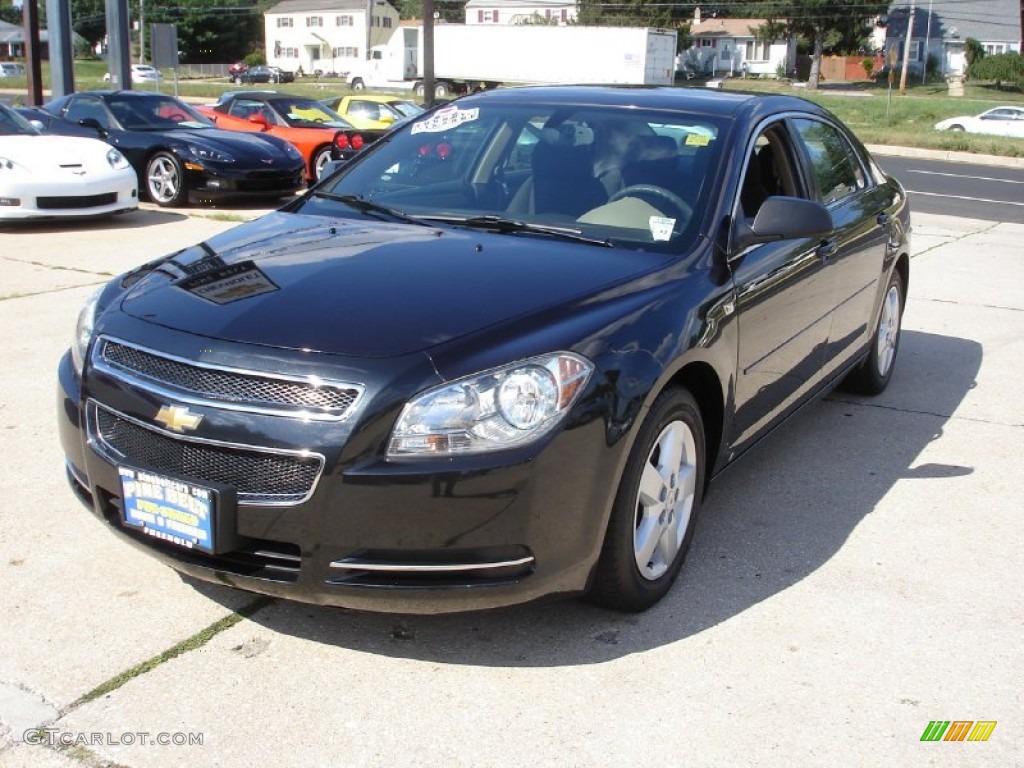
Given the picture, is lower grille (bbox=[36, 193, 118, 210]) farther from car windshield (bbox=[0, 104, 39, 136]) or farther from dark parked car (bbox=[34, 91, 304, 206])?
dark parked car (bbox=[34, 91, 304, 206])

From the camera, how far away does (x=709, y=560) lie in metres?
4.02

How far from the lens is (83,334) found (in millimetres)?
3596

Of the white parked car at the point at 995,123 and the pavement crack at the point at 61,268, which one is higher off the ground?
the white parked car at the point at 995,123

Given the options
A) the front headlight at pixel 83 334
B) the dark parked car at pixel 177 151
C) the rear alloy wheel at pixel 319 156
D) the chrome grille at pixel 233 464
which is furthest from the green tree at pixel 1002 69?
the chrome grille at pixel 233 464

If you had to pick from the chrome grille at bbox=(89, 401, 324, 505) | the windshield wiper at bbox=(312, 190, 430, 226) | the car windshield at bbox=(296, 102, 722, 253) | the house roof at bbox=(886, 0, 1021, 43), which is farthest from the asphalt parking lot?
the house roof at bbox=(886, 0, 1021, 43)

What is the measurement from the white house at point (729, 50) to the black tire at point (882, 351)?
83143 mm

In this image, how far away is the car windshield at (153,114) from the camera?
13180mm

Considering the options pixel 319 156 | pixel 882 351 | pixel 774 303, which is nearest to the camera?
pixel 774 303

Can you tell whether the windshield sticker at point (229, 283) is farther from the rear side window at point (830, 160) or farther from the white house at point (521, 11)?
the white house at point (521, 11)

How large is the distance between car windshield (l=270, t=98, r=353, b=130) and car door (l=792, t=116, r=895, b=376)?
11.2 meters

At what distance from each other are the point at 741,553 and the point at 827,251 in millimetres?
1492

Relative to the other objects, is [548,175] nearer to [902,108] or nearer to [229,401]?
[229,401]

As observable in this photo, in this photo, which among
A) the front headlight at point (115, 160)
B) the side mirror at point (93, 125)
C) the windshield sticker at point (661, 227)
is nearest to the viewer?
the windshield sticker at point (661, 227)

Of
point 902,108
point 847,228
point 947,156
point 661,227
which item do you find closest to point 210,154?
point 847,228
